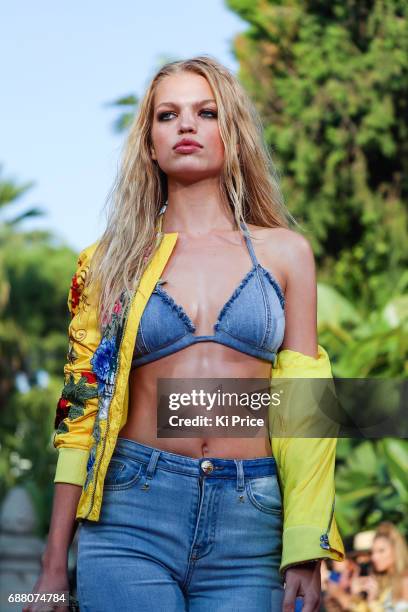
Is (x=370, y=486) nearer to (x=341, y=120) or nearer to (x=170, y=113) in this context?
(x=341, y=120)

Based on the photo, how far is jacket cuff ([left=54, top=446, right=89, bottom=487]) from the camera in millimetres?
2879

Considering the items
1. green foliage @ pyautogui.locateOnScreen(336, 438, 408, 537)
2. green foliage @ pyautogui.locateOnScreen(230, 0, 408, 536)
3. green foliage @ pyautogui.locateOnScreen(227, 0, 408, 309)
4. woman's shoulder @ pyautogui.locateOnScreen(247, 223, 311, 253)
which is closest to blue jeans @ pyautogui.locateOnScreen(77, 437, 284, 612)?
woman's shoulder @ pyautogui.locateOnScreen(247, 223, 311, 253)

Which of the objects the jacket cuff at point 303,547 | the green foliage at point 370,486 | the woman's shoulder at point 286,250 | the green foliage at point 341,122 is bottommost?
the jacket cuff at point 303,547

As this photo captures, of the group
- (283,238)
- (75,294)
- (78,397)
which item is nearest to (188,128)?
(283,238)

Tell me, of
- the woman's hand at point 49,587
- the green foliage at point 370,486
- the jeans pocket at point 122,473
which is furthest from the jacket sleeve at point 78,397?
the green foliage at point 370,486

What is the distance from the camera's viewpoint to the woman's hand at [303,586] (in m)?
2.66

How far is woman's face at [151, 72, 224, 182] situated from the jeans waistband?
31.1 inches

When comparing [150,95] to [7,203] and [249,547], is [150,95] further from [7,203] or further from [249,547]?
[7,203]

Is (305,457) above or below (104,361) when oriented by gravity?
below

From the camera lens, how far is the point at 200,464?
2713mm

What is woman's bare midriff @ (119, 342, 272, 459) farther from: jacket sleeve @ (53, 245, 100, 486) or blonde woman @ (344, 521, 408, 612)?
blonde woman @ (344, 521, 408, 612)

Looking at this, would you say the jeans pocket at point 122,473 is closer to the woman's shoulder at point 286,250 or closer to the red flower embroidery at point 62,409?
the red flower embroidery at point 62,409

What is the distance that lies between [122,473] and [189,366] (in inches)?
12.2

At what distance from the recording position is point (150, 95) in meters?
3.20
